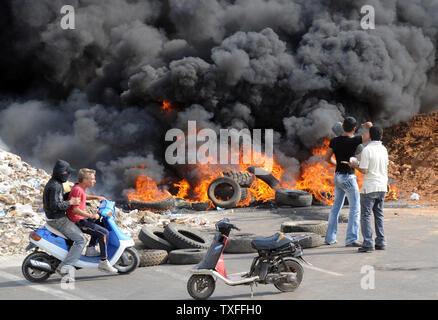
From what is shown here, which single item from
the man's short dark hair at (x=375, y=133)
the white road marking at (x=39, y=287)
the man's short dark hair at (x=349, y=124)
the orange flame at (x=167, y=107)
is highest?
the orange flame at (x=167, y=107)

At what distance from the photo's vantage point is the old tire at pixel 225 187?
18.4 m

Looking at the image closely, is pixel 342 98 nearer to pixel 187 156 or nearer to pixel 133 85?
pixel 187 156

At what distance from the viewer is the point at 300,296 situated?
567 cm

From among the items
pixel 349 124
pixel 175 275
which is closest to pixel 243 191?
pixel 349 124

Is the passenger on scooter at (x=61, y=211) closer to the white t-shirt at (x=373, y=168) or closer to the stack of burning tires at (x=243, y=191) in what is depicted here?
the white t-shirt at (x=373, y=168)

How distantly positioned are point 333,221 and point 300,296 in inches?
137

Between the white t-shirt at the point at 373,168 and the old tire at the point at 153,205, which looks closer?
the white t-shirt at the point at 373,168

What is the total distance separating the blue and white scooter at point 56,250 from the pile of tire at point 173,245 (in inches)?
33.5

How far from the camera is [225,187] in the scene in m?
19.8

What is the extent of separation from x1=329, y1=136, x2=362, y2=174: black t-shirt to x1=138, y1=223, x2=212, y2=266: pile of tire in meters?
2.73

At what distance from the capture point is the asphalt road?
5824 mm

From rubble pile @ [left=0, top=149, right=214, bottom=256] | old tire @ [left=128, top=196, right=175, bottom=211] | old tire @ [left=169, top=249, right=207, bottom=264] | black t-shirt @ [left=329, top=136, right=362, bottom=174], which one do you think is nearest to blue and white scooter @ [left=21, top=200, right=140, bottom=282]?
old tire @ [left=169, top=249, right=207, bottom=264]

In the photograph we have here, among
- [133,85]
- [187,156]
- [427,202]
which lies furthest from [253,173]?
[133,85]

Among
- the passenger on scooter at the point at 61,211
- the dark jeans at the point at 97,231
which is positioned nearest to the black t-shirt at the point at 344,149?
the dark jeans at the point at 97,231
